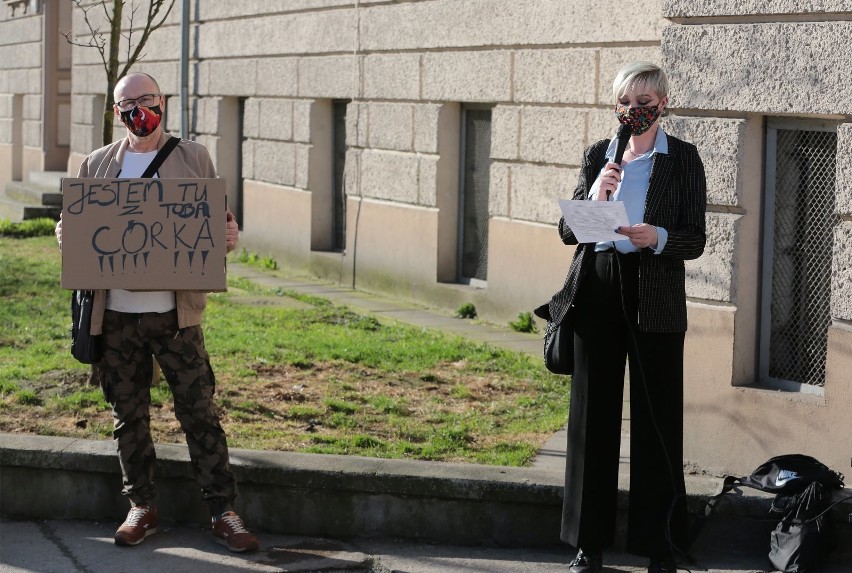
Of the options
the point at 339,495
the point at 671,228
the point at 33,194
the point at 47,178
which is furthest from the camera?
the point at 47,178

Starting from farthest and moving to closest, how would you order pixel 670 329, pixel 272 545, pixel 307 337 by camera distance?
pixel 307 337
pixel 272 545
pixel 670 329

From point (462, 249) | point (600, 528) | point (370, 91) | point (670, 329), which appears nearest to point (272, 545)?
point (600, 528)

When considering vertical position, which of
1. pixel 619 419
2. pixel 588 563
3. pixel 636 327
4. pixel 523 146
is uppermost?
pixel 523 146

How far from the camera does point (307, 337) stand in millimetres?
9945

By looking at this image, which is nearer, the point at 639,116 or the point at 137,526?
the point at 639,116

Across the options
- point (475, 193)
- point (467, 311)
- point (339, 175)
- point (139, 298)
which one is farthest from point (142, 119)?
point (339, 175)

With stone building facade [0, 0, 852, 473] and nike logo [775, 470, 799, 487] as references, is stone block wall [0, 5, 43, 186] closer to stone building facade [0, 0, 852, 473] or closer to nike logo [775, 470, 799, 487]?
stone building facade [0, 0, 852, 473]

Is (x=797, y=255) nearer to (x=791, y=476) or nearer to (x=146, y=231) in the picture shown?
(x=791, y=476)

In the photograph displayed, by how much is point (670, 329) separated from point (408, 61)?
25.6ft

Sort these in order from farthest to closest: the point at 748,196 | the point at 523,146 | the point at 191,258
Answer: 1. the point at 523,146
2. the point at 748,196
3. the point at 191,258

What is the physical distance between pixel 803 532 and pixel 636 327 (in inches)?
40.8

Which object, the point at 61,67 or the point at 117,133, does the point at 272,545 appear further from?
the point at 61,67

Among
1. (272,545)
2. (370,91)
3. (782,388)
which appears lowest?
(272,545)

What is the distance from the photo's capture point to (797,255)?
6246 millimetres
